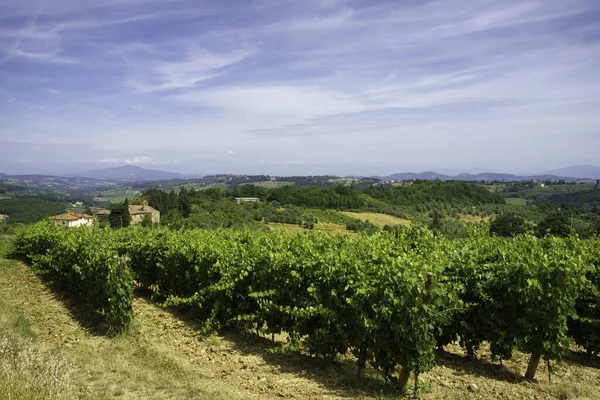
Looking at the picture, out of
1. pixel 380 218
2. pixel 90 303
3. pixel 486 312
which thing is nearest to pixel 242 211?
pixel 380 218

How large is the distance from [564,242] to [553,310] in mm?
3360

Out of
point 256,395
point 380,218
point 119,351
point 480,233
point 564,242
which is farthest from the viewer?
point 380,218

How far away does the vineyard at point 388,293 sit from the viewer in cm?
567

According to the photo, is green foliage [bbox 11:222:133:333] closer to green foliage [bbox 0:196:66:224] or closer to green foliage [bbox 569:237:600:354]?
green foliage [bbox 569:237:600:354]

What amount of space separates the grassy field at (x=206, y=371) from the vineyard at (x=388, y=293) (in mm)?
332

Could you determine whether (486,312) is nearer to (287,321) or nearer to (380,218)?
(287,321)

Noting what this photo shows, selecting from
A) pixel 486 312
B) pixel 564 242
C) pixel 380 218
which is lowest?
pixel 380 218

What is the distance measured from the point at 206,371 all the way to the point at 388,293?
3.41 metres

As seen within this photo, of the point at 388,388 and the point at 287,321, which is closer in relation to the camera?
the point at 388,388

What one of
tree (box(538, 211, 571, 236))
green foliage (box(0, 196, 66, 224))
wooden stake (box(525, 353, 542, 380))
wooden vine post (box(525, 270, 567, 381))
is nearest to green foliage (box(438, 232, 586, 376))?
wooden vine post (box(525, 270, 567, 381))

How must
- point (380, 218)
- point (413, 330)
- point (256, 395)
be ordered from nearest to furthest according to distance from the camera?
point (413, 330), point (256, 395), point (380, 218)

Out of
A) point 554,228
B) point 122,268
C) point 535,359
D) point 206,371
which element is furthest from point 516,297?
point 554,228

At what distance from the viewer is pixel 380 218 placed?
81.0 m

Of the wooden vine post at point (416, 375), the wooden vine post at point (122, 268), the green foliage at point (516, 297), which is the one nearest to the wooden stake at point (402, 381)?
the wooden vine post at point (416, 375)
